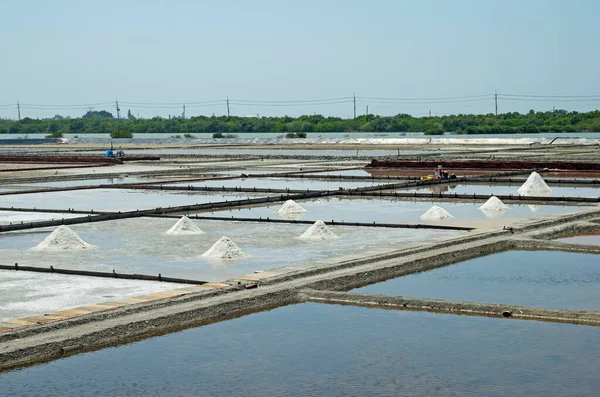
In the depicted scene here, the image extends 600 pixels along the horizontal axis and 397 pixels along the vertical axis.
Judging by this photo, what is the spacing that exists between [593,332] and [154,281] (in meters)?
4.99

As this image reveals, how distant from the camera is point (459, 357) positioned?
8359 millimetres

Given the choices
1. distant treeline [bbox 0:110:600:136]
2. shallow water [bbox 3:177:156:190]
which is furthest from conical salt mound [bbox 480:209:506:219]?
distant treeline [bbox 0:110:600:136]

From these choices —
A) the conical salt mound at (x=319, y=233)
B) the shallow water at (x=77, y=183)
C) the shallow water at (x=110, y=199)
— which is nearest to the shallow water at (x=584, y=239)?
the conical salt mound at (x=319, y=233)

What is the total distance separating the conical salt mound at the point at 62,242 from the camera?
1474 cm

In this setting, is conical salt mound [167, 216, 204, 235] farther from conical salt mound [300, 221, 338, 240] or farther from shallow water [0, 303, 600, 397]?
shallow water [0, 303, 600, 397]

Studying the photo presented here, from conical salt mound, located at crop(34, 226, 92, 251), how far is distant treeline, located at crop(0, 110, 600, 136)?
99609 mm

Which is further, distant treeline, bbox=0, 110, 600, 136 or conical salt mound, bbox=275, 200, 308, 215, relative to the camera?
distant treeline, bbox=0, 110, 600, 136

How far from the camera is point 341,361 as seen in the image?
8305 millimetres

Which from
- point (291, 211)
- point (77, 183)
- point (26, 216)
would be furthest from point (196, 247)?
point (77, 183)

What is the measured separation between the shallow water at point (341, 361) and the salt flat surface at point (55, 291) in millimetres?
1504

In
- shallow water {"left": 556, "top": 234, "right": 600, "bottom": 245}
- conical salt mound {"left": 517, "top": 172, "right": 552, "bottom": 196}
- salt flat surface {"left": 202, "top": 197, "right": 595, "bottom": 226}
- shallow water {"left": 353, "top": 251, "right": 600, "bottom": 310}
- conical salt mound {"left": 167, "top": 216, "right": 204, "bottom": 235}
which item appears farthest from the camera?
conical salt mound {"left": 517, "top": 172, "right": 552, "bottom": 196}

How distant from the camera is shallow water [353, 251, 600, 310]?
10.8 meters

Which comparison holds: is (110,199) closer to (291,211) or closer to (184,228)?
(291,211)

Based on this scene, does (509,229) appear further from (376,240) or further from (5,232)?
(5,232)
